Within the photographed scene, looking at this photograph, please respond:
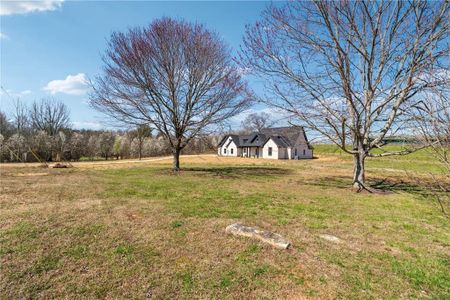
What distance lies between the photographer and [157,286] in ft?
9.97

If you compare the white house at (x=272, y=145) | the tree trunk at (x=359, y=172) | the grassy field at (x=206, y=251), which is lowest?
the grassy field at (x=206, y=251)

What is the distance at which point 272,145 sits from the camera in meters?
39.0

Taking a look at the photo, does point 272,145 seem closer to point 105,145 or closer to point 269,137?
point 269,137

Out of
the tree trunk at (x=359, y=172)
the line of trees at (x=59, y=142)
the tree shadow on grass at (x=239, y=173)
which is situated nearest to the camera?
the tree trunk at (x=359, y=172)

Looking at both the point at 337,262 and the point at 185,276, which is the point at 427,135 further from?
the point at 185,276

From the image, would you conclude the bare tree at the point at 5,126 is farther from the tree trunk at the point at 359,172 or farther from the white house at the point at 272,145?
the tree trunk at the point at 359,172

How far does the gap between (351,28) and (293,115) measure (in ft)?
11.9

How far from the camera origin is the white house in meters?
38.7

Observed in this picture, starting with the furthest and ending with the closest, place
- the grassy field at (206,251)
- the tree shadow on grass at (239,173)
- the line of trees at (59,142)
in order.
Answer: the line of trees at (59,142)
the tree shadow on grass at (239,173)
the grassy field at (206,251)

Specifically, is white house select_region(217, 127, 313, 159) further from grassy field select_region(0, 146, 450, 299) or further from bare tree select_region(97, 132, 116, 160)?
grassy field select_region(0, 146, 450, 299)

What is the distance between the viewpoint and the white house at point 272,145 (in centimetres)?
3866

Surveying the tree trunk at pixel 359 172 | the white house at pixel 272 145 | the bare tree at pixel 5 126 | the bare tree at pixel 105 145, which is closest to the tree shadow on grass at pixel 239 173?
the tree trunk at pixel 359 172

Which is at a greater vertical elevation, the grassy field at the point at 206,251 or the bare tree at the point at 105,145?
the bare tree at the point at 105,145

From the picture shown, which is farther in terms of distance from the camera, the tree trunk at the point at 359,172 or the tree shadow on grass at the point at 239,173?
the tree shadow on grass at the point at 239,173
